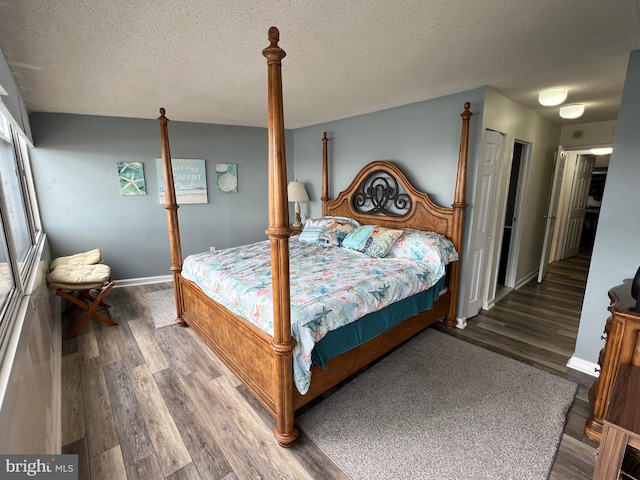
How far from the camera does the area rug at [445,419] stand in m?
1.63

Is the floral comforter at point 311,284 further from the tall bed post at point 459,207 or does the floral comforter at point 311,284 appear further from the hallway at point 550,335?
the hallway at point 550,335

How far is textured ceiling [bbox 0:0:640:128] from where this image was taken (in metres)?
1.53

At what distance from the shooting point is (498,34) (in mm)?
1776

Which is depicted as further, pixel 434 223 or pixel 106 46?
pixel 434 223

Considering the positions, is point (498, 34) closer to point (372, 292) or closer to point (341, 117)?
point (372, 292)

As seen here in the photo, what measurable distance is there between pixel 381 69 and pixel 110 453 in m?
3.16

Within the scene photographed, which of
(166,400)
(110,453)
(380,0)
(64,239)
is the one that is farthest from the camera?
(64,239)

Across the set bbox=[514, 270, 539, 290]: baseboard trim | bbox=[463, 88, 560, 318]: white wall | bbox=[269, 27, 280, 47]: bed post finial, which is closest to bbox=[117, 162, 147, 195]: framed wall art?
bbox=[269, 27, 280, 47]: bed post finial

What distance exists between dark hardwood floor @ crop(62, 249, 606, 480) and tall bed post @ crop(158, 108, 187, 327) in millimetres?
360

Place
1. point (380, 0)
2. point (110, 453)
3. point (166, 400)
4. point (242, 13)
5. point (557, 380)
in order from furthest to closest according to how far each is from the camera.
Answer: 1. point (557, 380)
2. point (166, 400)
3. point (110, 453)
4. point (242, 13)
5. point (380, 0)

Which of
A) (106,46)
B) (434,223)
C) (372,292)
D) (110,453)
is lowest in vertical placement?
(110,453)

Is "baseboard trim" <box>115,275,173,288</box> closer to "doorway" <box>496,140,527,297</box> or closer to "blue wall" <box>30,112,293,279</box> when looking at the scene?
"blue wall" <box>30,112,293,279</box>

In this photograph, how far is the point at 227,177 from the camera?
4.84 metres

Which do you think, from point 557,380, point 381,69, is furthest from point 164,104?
point 557,380
